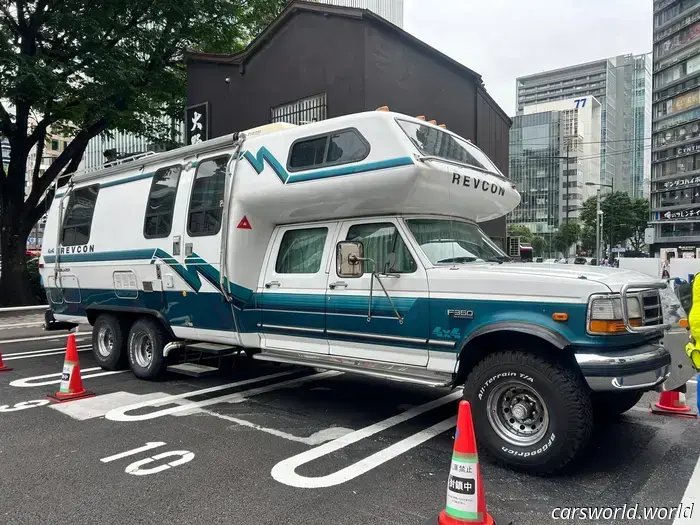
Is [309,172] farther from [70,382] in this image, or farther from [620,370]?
[70,382]

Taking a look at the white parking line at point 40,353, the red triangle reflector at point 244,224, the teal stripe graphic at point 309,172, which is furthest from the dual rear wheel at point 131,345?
the teal stripe graphic at point 309,172

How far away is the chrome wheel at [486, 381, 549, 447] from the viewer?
13.8ft

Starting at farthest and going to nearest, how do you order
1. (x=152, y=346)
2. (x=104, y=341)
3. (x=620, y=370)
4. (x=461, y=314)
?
(x=104, y=341)
(x=152, y=346)
(x=461, y=314)
(x=620, y=370)

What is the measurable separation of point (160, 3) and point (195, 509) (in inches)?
547

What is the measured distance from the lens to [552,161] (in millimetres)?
109438

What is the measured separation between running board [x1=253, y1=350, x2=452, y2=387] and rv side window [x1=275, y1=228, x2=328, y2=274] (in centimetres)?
91

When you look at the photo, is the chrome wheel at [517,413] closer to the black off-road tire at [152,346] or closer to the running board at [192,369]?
the running board at [192,369]

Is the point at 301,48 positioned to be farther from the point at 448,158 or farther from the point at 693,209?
the point at 693,209

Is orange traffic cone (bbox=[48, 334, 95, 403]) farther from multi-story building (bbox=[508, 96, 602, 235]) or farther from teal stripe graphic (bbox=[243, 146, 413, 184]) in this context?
multi-story building (bbox=[508, 96, 602, 235])

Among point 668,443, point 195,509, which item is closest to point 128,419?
point 195,509

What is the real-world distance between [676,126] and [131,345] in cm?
9868

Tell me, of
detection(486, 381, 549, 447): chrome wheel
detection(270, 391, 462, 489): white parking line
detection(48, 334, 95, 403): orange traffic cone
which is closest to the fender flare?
detection(486, 381, 549, 447): chrome wheel

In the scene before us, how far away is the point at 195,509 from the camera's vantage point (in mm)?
3660

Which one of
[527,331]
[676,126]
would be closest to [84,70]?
[527,331]
